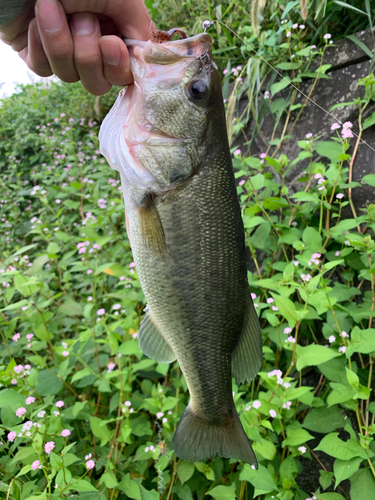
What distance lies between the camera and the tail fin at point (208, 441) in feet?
4.03

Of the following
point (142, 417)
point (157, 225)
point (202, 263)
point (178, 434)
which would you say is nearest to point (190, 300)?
point (202, 263)

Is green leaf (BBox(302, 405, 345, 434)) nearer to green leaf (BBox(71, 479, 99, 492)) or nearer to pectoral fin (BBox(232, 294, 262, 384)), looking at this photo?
pectoral fin (BBox(232, 294, 262, 384))

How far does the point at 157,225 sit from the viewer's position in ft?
3.64

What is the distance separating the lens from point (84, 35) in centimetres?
105

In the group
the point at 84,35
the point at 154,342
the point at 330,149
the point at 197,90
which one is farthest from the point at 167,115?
the point at 330,149

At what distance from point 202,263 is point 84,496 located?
1.06 meters

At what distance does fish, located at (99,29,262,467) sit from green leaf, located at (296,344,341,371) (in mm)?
391

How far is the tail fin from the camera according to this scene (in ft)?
4.03

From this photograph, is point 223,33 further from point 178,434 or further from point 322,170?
point 178,434

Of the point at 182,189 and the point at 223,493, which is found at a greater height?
the point at 182,189

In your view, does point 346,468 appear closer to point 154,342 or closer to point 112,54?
point 154,342

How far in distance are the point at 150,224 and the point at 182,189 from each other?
16cm

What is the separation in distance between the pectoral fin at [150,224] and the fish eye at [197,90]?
1.17ft

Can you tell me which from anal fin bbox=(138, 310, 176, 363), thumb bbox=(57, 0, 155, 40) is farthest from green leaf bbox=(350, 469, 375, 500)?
thumb bbox=(57, 0, 155, 40)
